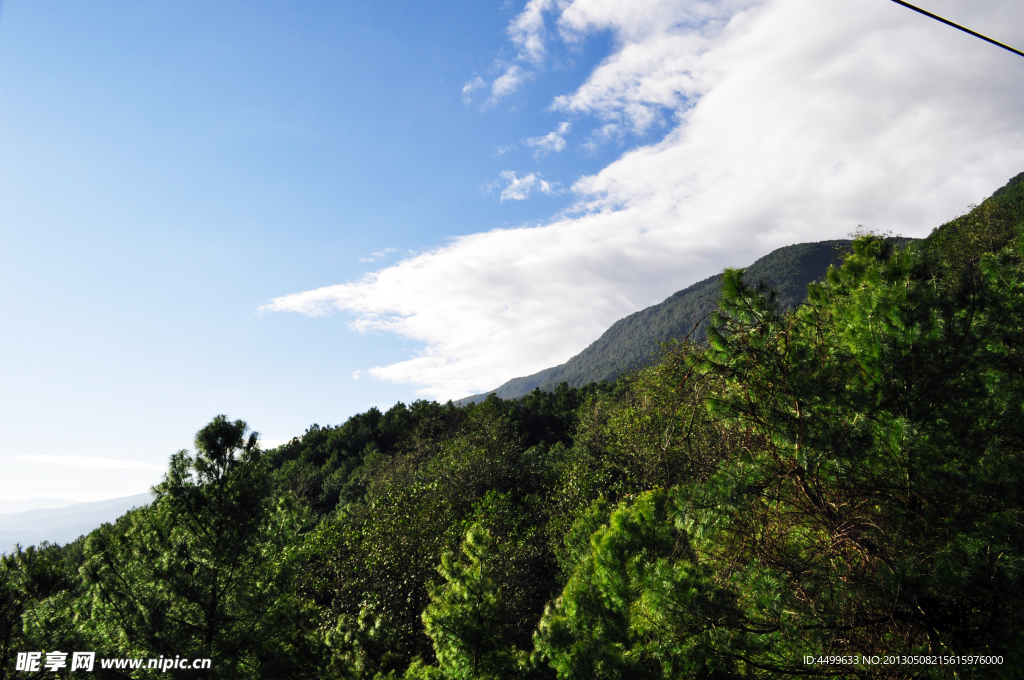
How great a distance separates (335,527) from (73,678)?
1081 centimetres

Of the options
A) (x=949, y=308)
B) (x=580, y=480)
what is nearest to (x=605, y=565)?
(x=949, y=308)

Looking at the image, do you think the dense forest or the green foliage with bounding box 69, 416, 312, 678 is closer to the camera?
the dense forest

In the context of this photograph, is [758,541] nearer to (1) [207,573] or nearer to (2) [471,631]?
(2) [471,631]

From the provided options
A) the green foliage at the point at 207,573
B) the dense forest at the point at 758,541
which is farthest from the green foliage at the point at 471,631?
the green foliage at the point at 207,573

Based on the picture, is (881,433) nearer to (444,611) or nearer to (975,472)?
(975,472)

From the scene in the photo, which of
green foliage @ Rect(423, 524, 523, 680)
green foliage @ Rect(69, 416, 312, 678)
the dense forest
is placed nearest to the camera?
the dense forest

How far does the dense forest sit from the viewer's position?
15.1 ft

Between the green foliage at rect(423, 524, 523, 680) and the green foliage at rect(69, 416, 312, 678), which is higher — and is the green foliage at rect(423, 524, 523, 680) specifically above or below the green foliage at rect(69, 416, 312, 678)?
below

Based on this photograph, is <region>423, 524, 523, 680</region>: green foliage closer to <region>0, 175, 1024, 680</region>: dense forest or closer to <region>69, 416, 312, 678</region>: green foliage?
<region>0, 175, 1024, 680</region>: dense forest

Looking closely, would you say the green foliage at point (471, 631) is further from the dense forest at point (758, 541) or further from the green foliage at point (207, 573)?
the green foliage at point (207, 573)

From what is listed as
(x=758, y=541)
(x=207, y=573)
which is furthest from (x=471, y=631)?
(x=758, y=541)

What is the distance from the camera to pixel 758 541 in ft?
16.7

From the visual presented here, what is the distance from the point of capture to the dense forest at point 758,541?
4.60 m

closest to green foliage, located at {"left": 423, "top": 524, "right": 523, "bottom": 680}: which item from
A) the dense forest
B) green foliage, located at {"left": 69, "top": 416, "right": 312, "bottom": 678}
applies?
the dense forest
